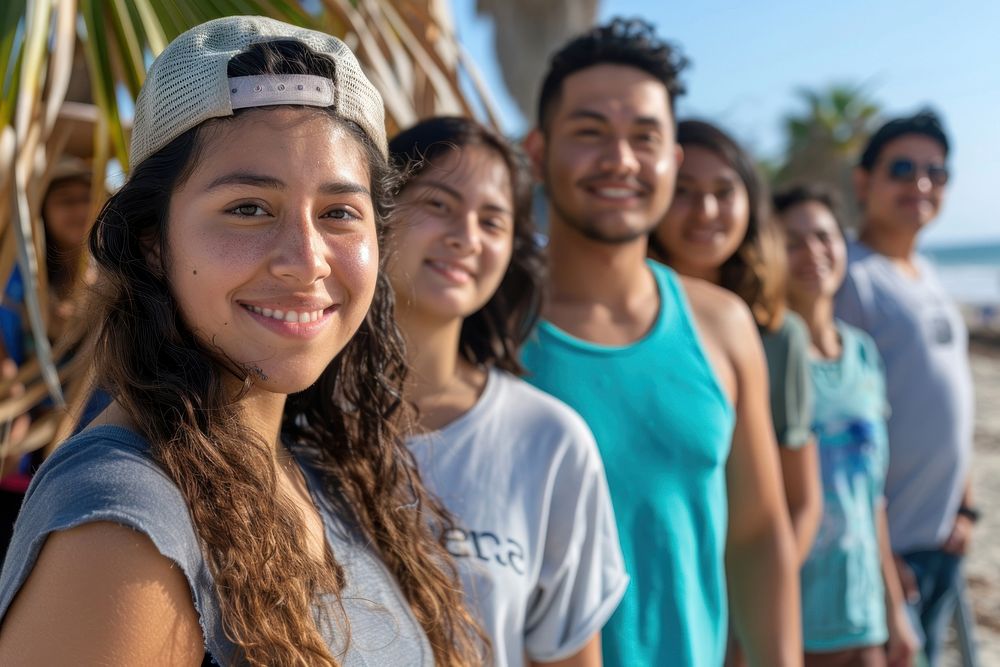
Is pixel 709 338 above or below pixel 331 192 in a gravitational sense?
below

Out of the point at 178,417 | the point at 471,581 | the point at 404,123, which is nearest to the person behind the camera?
the point at 178,417

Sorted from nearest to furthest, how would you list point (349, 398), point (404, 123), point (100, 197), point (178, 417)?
point (178, 417)
point (349, 398)
point (100, 197)
point (404, 123)

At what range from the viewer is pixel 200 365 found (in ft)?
3.89

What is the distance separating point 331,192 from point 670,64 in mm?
1583

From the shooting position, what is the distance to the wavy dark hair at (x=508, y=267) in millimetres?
2012

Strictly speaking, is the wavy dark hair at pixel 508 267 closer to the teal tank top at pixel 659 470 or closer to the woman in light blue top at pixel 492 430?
the woman in light blue top at pixel 492 430

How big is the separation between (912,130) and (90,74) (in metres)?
3.57

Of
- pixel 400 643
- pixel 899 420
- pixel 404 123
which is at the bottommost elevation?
pixel 899 420

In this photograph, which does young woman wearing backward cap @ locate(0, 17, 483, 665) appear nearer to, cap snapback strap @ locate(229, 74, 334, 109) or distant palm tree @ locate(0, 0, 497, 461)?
cap snapback strap @ locate(229, 74, 334, 109)

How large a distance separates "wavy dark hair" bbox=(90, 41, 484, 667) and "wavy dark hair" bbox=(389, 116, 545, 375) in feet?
1.91

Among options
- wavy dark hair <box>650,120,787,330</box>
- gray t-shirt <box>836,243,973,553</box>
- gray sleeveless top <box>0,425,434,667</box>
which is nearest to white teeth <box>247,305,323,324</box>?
gray sleeveless top <box>0,425,434,667</box>

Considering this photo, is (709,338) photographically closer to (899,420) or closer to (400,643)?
(400,643)

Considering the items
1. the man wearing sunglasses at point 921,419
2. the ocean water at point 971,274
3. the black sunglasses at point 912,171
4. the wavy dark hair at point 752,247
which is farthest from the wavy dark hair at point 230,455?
the ocean water at point 971,274

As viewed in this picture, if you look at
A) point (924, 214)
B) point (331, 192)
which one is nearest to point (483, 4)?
point (924, 214)
